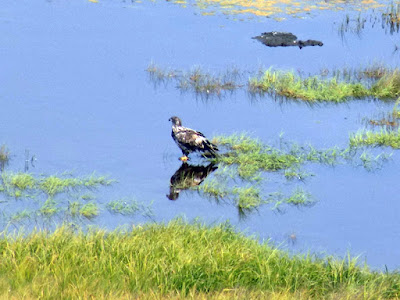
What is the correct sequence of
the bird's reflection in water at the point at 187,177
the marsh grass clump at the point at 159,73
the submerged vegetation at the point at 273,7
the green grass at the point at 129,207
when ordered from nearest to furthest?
1. the green grass at the point at 129,207
2. the bird's reflection in water at the point at 187,177
3. the marsh grass clump at the point at 159,73
4. the submerged vegetation at the point at 273,7

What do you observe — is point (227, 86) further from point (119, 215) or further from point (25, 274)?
point (25, 274)

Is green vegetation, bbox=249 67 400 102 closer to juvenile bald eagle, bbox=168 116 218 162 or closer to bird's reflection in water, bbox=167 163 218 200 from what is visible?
juvenile bald eagle, bbox=168 116 218 162

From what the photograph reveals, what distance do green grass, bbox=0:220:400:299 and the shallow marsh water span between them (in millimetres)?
1720

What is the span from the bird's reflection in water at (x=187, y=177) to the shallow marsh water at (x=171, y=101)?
0.14 m

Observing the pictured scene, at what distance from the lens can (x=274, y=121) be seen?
55.9 feet

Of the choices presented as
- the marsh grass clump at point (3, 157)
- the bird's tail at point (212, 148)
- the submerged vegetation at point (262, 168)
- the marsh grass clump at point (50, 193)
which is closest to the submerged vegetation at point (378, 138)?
the submerged vegetation at point (262, 168)

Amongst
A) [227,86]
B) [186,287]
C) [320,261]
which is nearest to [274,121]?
[227,86]

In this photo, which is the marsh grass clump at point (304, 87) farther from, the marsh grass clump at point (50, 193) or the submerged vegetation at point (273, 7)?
the submerged vegetation at point (273, 7)

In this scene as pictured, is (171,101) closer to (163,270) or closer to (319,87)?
(319,87)

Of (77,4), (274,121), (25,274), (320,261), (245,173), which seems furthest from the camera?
(77,4)

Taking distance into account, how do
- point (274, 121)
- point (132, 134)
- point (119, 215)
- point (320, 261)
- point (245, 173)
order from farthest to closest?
point (274, 121)
point (132, 134)
point (245, 173)
point (119, 215)
point (320, 261)

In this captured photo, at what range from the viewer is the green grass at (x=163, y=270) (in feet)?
28.7

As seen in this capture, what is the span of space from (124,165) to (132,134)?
5.45 ft

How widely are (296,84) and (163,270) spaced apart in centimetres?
1031
